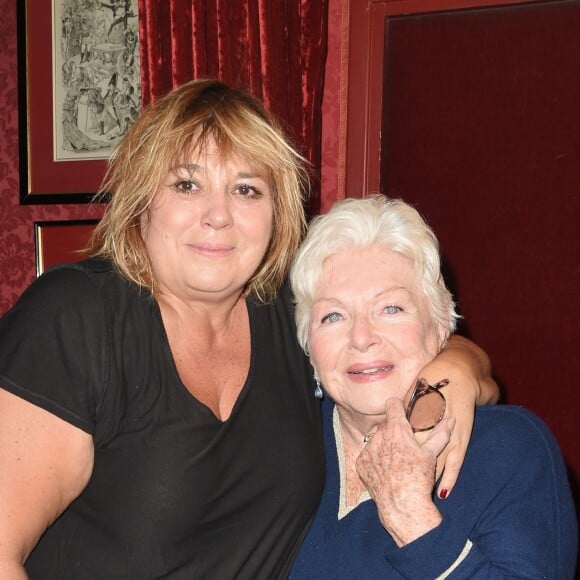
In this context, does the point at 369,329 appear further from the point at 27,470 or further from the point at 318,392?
the point at 27,470

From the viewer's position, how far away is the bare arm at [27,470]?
135 centimetres

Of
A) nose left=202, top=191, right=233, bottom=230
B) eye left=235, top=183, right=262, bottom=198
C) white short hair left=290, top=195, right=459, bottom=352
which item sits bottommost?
white short hair left=290, top=195, right=459, bottom=352

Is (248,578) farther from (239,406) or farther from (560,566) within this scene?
(560,566)

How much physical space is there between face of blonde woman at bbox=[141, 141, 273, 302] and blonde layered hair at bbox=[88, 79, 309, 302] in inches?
0.8

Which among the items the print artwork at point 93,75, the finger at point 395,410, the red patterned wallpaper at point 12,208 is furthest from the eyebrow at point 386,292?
the red patterned wallpaper at point 12,208

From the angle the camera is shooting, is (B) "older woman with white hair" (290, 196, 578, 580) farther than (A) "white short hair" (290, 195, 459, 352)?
No

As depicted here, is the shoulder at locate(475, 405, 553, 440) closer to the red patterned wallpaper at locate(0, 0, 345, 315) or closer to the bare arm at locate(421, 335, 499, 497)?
the bare arm at locate(421, 335, 499, 497)

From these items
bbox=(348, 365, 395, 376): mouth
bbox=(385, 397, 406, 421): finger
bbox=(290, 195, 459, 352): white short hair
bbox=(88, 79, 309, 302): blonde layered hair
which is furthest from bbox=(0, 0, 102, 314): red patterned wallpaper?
bbox=(385, 397, 406, 421): finger

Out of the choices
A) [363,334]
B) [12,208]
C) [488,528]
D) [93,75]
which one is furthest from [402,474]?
[12,208]

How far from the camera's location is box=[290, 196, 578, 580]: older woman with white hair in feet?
4.77

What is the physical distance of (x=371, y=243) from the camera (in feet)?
5.77

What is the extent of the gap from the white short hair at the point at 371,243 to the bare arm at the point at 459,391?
0.10 meters

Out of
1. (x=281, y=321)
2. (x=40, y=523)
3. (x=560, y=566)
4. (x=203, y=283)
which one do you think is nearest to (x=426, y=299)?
(x=281, y=321)

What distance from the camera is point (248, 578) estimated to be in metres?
1.61
